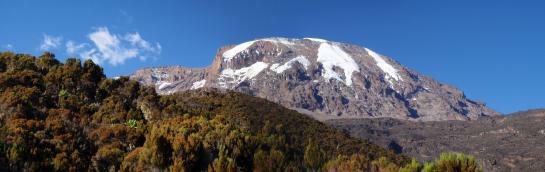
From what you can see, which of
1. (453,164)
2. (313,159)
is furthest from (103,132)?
(453,164)

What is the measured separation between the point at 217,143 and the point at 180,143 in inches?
143

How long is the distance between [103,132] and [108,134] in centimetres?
41

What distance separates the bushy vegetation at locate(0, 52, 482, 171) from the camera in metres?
29.0

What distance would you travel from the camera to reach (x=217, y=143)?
33.6 m

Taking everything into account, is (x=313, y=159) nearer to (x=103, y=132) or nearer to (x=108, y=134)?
(x=108, y=134)

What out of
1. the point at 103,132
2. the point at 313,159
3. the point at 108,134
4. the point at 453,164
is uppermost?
the point at 103,132

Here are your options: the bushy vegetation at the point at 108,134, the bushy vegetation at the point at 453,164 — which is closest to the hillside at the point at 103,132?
the bushy vegetation at the point at 108,134

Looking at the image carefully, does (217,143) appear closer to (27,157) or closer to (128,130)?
(128,130)

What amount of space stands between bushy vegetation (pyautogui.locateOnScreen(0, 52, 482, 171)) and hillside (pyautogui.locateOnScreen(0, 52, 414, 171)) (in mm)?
54

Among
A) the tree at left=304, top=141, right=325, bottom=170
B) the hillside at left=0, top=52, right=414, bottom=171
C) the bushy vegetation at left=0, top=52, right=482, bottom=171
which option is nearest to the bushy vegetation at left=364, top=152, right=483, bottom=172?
the bushy vegetation at left=0, top=52, right=482, bottom=171

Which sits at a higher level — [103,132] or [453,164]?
[103,132]

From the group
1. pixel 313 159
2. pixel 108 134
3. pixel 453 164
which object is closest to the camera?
pixel 453 164

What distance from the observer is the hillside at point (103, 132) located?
2905 centimetres

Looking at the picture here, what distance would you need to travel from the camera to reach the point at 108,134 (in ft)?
112
